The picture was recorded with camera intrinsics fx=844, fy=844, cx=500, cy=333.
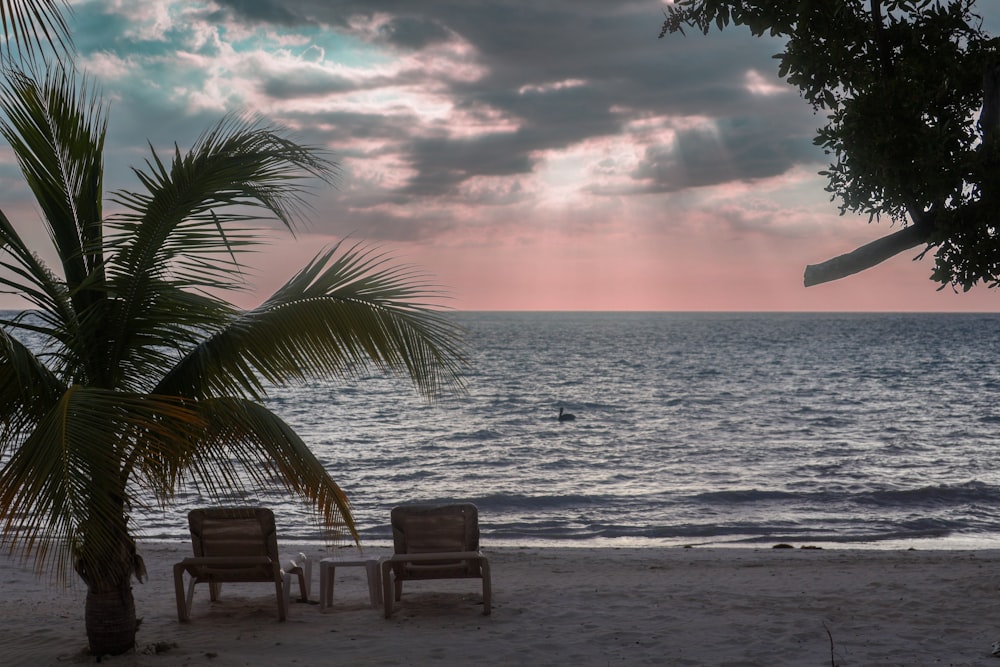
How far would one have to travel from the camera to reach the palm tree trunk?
570 cm

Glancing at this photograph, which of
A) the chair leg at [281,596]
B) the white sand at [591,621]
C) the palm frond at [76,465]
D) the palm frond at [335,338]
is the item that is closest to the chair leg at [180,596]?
the white sand at [591,621]

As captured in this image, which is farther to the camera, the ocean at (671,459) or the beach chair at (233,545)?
the ocean at (671,459)

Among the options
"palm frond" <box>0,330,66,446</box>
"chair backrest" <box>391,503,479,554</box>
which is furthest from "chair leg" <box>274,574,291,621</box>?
"palm frond" <box>0,330,66,446</box>

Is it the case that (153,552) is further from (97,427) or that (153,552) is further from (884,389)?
(884,389)

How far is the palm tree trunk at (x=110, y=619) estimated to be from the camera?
18.7 ft

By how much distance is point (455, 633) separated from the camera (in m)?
6.64

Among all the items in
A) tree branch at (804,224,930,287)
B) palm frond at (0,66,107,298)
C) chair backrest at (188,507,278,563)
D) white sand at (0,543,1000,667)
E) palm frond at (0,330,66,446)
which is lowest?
white sand at (0,543,1000,667)

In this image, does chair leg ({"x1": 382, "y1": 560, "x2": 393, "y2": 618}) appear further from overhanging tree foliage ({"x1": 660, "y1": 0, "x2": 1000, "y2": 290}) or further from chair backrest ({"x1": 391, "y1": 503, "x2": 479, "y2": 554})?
overhanging tree foliage ({"x1": 660, "y1": 0, "x2": 1000, "y2": 290})

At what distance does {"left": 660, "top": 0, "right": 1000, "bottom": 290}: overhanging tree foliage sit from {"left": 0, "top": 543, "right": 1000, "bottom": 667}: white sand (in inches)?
109

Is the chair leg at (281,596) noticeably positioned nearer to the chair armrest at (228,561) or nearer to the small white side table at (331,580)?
the chair armrest at (228,561)

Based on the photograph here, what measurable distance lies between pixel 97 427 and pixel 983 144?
5.69 meters

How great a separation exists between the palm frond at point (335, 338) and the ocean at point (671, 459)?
0.89 feet

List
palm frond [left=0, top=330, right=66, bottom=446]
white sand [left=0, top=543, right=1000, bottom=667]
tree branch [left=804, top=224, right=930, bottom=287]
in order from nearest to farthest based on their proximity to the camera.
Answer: palm frond [left=0, top=330, right=66, bottom=446] → tree branch [left=804, top=224, right=930, bottom=287] → white sand [left=0, top=543, right=1000, bottom=667]

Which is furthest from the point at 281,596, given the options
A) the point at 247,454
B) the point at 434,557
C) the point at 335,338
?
the point at 335,338
